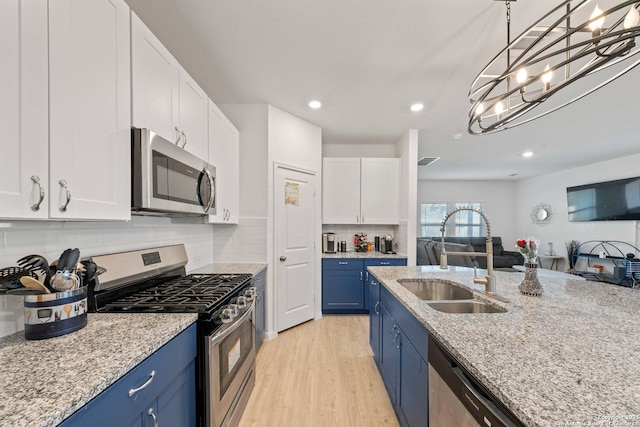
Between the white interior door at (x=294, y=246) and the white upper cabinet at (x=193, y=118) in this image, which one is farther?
the white interior door at (x=294, y=246)

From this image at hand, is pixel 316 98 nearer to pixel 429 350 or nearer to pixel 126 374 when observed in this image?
pixel 429 350

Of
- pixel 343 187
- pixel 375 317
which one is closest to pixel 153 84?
pixel 375 317

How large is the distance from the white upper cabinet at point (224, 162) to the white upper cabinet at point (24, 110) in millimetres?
1370

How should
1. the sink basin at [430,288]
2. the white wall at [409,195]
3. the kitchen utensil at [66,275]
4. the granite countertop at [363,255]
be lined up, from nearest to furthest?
the kitchen utensil at [66,275] < the sink basin at [430,288] < the white wall at [409,195] < the granite countertop at [363,255]

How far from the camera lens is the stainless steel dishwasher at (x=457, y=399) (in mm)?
769

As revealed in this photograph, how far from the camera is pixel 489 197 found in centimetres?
818

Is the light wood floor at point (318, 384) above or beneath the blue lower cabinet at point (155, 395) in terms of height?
beneath

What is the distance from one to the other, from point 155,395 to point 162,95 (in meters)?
1.48

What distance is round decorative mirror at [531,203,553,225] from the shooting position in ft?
22.9

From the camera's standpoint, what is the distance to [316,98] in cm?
286

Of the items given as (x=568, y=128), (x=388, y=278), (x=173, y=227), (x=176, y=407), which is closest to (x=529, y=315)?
(x=388, y=278)

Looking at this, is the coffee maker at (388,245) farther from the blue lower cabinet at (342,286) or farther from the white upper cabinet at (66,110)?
the white upper cabinet at (66,110)

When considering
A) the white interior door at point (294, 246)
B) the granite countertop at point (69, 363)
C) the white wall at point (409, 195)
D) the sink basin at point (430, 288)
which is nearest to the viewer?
the granite countertop at point (69, 363)

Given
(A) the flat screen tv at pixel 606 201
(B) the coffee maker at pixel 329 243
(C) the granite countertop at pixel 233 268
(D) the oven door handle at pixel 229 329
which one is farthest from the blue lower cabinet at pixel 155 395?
(A) the flat screen tv at pixel 606 201
